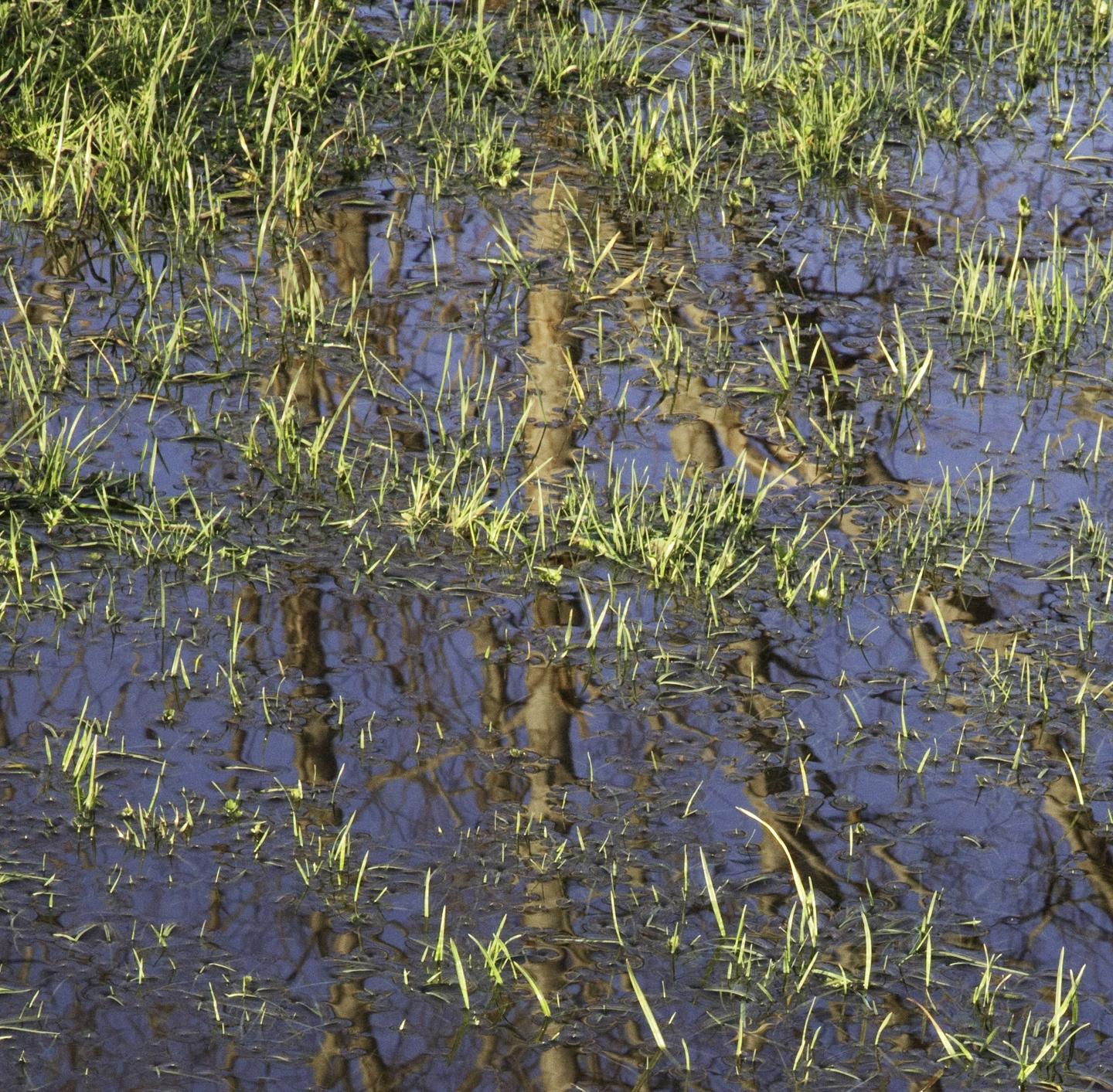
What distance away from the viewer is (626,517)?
409 cm

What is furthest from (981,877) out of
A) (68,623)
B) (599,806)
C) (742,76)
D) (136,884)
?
(742,76)

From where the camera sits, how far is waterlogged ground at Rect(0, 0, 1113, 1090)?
112 inches

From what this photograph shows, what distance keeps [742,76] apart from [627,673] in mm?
3710

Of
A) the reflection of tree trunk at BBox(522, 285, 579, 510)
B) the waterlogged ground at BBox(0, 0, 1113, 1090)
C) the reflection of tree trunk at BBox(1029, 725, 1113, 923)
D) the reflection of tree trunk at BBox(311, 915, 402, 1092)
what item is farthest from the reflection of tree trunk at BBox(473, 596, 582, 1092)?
the reflection of tree trunk at BBox(1029, 725, 1113, 923)

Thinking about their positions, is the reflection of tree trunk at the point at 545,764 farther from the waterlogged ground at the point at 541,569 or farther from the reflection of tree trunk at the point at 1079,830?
the reflection of tree trunk at the point at 1079,830

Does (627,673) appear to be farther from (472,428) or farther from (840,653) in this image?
(472,428)

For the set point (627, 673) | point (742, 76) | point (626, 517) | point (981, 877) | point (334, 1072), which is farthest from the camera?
point (742, 76)

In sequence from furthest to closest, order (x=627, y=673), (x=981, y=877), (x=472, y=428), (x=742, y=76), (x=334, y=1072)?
(x=742, y=76) < (x=472, y=428) < (x=627, y=673) < (x=981, y=877) < (x=334, y=1072)

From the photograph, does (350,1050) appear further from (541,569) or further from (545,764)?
(541,569)

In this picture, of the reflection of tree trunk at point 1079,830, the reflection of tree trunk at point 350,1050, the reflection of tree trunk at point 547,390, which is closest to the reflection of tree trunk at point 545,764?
the reflection of tree trunk at point 350,1050

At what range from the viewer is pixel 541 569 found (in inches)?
155

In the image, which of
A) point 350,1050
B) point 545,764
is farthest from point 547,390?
point 350,1050

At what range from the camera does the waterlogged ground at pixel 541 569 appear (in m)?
2.85

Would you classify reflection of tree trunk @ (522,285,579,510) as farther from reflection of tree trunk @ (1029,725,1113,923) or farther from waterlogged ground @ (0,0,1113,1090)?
reflection of tree trunk @ (1029,725,1113,923)
